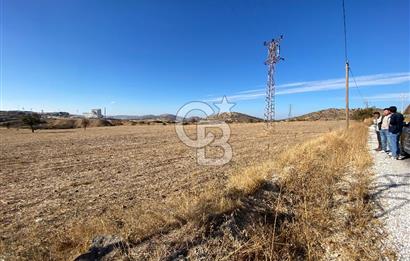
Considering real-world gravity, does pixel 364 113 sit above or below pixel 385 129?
above

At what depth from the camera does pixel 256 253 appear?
3684 mm

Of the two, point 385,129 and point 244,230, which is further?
point 385,129

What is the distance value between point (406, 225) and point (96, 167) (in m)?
12.4

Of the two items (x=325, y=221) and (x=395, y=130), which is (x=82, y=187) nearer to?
(x=325, y=221)

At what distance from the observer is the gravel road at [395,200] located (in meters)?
4.05

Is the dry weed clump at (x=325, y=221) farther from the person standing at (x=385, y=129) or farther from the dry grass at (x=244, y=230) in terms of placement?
the person standing at (x=385, y=129)

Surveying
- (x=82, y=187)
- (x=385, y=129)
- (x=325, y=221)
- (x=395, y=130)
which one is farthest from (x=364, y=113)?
(x=325, y=221)

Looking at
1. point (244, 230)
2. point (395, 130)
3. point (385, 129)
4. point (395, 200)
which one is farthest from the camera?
point (385, 129)

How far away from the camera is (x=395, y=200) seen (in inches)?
224

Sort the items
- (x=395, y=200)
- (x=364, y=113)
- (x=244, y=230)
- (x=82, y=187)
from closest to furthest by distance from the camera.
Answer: (x=244, y=230) → (x=395, y=200) → (x=82, y=187) → (x=364, y=113)

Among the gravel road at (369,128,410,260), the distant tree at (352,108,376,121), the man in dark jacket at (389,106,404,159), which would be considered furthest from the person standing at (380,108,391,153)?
the distant tree at (352,108,376,121)

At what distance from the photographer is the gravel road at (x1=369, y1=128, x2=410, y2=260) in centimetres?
405

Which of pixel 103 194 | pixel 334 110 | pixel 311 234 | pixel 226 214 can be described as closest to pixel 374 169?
pixel 311 234

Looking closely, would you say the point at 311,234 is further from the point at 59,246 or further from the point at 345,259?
the point at 59,246
